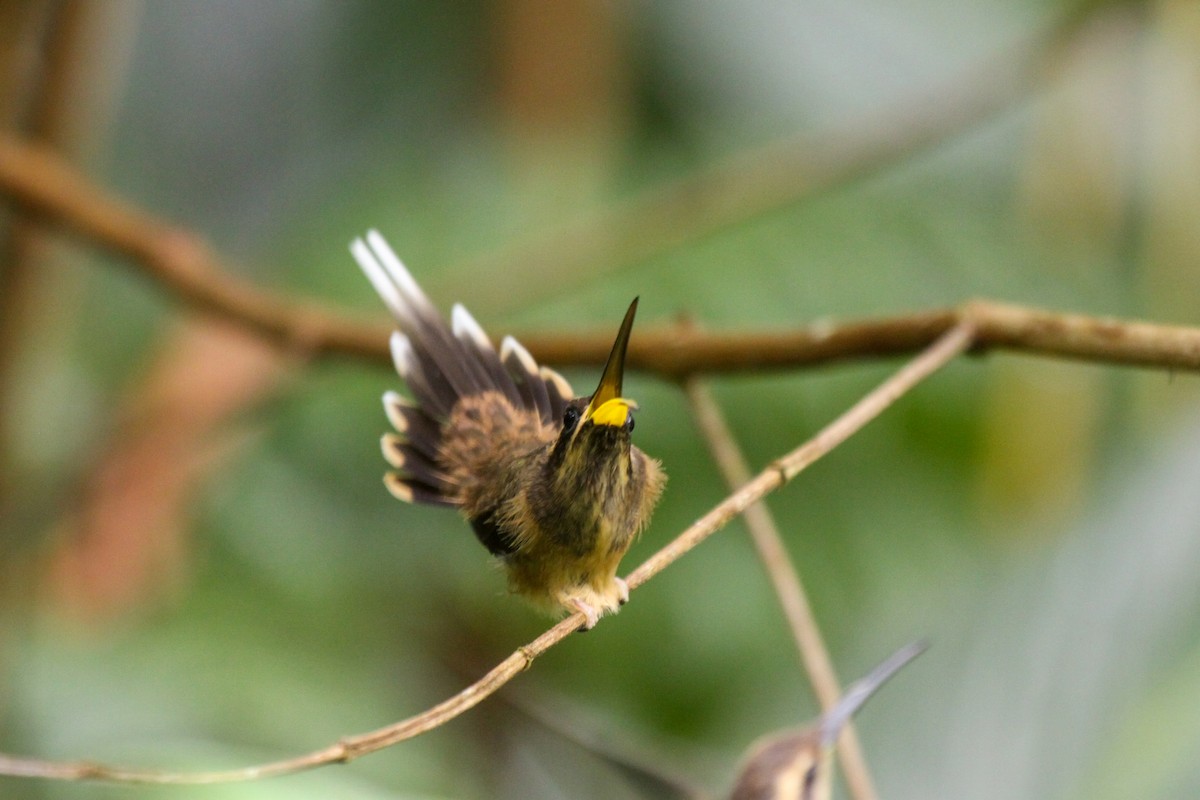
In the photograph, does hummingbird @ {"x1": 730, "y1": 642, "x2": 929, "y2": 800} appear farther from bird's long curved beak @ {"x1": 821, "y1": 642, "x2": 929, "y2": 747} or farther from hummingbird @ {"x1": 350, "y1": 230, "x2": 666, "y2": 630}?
hummingbird @ {"x1": 350, "y1": 230, "x2": 666, "y2": 630}

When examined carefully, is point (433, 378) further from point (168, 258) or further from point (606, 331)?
point (168, 258)

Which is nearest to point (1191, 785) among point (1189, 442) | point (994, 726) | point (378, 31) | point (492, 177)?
point (994, 726)

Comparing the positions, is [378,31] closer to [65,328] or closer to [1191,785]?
[65,328]

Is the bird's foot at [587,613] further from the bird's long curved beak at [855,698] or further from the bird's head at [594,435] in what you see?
the bird's long curved beak at [855,698]

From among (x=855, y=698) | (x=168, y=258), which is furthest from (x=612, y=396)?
(x=168, y=258)

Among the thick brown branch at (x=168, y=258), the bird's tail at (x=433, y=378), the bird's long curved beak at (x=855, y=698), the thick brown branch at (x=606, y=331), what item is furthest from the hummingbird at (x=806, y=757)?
the thick brown branch at (x=168, y=258)

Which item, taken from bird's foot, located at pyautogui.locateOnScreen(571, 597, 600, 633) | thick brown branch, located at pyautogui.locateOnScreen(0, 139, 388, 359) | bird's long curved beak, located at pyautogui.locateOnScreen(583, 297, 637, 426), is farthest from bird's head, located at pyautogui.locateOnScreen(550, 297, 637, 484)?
thick brown branch, located at pyautogui.locateOnScreen(0, 139, 388, 359)
